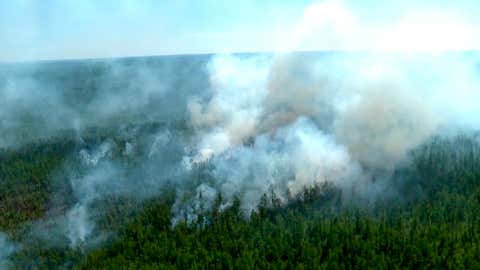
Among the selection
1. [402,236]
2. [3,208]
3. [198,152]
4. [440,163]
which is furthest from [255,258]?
[3,208]

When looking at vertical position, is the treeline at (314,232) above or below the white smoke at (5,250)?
above

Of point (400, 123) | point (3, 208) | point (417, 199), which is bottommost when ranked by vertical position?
point (3, 208)

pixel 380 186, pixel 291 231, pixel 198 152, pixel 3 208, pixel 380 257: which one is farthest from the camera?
pixel 198 152

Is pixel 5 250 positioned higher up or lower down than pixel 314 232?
lower down

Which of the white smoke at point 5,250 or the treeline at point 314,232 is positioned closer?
the treeline at point 314,232

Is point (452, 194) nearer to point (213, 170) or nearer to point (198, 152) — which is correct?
point (213, 170)

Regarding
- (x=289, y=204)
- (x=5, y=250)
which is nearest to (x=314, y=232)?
(x=289, y=204)

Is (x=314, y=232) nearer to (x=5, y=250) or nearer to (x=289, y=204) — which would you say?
(x=289, y=204)

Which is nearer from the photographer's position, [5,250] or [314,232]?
[314,232]

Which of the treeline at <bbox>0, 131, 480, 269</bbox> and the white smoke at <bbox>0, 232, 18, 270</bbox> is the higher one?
the treeline at <bbox>0, 131, 480, 269</bbox>

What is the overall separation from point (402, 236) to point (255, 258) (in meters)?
35.9

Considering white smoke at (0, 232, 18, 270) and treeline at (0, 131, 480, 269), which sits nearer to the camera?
treeline at (0, 131, 480, 269)

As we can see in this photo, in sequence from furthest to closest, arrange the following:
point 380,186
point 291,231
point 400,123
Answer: point 400,123, point 380,186, point 291,231

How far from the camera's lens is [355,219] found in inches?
4862
